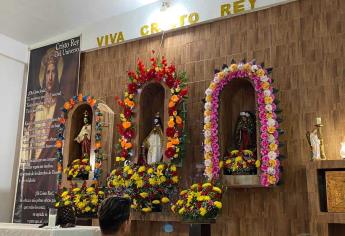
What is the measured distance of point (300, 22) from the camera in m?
5.73

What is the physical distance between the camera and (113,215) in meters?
2.73

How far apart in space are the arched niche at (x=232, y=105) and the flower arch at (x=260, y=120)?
0.12m

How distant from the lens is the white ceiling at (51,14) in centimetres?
725

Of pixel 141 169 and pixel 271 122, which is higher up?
pixel 271 122

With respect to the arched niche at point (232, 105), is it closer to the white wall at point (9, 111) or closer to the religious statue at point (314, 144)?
the religious statue at point (314, 144)

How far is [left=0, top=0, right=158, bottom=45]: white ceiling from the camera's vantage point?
725 cm

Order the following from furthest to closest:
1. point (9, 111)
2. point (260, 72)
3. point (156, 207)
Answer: point (9, 111), point (156, 207), point (260, 72)

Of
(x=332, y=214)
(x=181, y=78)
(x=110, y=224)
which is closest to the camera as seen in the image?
(x=110, y=224)

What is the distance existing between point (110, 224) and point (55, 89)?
592 centimetres

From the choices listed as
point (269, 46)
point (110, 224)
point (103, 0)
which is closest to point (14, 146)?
point (103, 0)

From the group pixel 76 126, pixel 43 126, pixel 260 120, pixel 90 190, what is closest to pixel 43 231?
pixel 90 190

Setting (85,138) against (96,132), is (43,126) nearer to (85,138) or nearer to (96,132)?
(85,138)

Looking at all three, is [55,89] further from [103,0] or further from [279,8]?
[279,8]

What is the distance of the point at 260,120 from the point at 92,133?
9.42 ft
